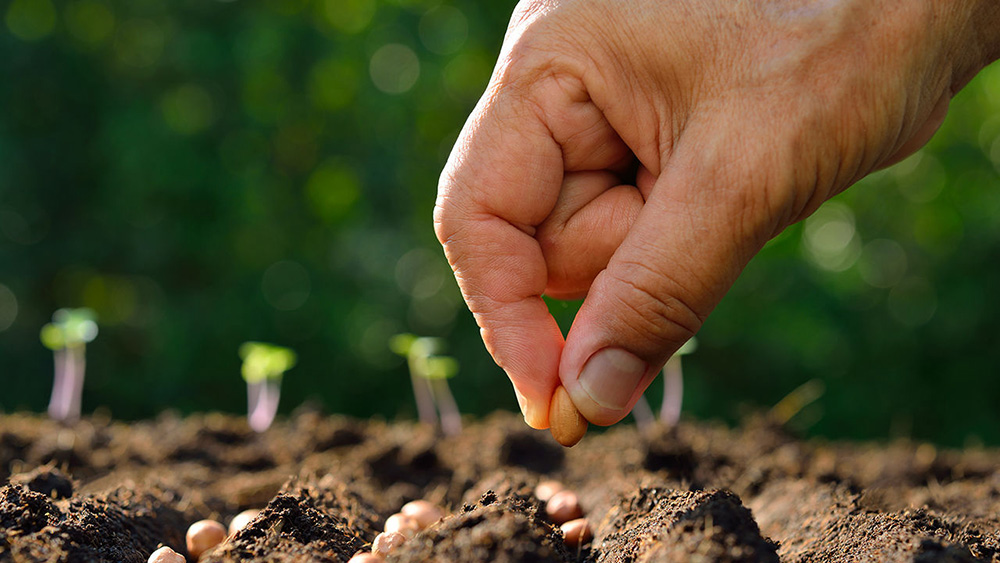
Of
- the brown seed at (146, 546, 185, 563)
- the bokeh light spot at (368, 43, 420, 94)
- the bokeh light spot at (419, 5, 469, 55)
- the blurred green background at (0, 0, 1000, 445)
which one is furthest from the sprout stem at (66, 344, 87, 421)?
the bokeh light spot at (419, 5, 469, 55)

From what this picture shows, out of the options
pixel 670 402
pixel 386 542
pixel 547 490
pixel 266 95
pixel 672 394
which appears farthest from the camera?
pixel 266 95

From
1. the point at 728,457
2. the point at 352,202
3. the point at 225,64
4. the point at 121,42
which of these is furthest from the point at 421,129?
the point at 728,457

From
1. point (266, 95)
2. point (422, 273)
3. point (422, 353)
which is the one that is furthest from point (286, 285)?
point (422, 353)

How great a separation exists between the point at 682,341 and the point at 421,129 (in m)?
3.87

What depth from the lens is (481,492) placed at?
1608 mm

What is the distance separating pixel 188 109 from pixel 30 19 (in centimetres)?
121

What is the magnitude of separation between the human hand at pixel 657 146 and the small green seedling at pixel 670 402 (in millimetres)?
568

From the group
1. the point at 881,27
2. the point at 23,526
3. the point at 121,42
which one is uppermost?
the point at 121,42

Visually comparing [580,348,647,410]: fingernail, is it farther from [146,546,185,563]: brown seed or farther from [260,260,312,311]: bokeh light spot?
[260,260,312,311]: bokeh light spot

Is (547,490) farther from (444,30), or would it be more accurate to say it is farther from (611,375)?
(444,30)

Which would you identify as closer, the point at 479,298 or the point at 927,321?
the point at 479,298

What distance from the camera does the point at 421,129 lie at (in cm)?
491

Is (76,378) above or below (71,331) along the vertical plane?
below

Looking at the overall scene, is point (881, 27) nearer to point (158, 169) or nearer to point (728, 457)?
point (728, 457)
